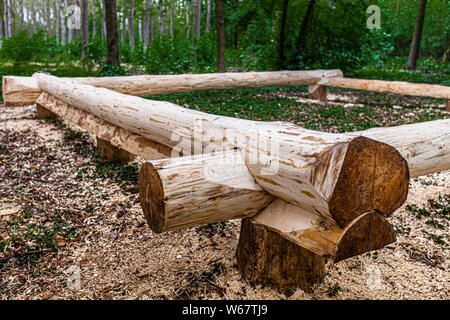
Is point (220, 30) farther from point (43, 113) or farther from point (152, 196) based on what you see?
point (152, 196)

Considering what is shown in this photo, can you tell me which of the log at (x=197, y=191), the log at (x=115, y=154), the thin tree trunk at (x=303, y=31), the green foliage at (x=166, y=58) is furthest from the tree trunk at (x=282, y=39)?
the log at (x=197, y=191)

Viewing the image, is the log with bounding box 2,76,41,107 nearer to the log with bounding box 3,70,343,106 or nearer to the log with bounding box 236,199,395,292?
the log with bounding box 3,70,343,106

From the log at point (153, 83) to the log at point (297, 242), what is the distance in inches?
196

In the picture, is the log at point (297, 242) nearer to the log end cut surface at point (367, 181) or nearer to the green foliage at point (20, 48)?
the log end cut surface at point (367, 181)

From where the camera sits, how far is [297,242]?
1776 mm

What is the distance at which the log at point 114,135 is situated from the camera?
3.25 meters

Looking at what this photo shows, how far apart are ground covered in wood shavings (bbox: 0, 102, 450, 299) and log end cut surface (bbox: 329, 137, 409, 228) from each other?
728 mm

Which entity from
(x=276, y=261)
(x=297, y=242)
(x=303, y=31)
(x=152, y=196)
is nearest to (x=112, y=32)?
(x=303, y=31)

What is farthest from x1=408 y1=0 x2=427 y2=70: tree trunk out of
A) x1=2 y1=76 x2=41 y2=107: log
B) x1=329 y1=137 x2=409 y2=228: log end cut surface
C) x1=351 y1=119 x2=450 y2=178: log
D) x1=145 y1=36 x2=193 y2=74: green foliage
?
x1=329 y1=137 x2=409 y2=228: log end cut surface

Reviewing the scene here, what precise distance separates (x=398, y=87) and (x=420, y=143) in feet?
19.4

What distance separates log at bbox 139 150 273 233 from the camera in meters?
1.74

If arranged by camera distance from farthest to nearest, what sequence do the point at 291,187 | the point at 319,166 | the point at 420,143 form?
the point at 420,143
the point at 291,187
the point at 319,166

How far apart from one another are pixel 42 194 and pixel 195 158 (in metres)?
2.20
